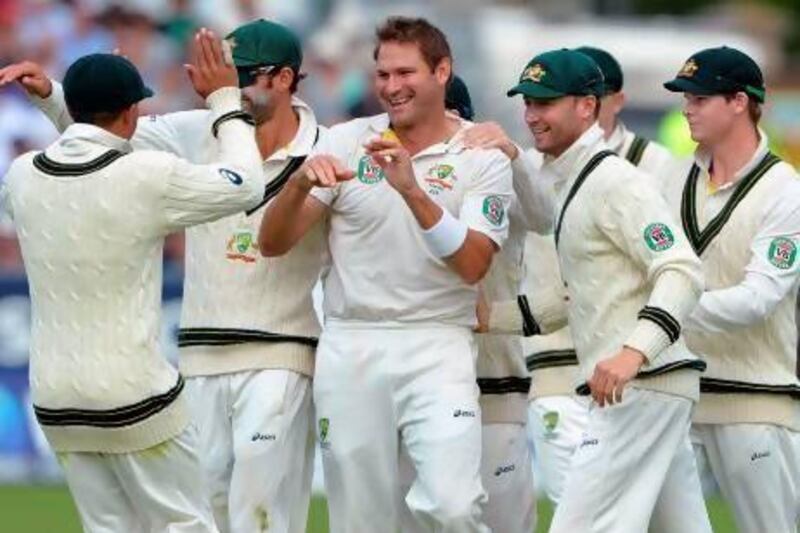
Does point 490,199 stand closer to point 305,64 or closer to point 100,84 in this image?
point 100,84

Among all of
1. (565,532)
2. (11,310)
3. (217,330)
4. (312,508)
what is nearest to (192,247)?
(217,330)

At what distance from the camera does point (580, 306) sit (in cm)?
1005

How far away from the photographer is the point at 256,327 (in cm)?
1065

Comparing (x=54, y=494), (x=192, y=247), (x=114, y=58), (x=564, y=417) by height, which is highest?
(x=114, y=58)

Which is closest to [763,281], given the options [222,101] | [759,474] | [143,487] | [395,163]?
[759,474]

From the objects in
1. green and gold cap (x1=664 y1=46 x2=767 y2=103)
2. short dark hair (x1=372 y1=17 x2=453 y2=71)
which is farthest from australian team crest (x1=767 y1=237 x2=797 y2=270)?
short dark hair (x1=372 y1=17 x2=453 y2=71)

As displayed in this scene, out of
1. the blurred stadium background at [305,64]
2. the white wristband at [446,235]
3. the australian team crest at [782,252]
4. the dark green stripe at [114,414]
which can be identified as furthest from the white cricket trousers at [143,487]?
the blurred stadium background at [305,64]

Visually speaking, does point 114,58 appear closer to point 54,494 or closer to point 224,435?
point 224,435

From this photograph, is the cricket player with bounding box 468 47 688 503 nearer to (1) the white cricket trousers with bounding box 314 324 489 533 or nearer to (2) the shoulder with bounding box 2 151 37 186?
(1) the white cricket trousers with bounding box 314 324 489 533

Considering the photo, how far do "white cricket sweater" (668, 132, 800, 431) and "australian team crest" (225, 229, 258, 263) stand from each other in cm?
178

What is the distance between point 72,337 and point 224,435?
1423 mm

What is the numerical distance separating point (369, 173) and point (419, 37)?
22.9 inches

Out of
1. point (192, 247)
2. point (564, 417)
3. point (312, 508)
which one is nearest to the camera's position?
point (192, 247)

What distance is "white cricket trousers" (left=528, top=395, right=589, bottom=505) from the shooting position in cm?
1183
